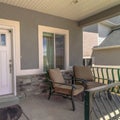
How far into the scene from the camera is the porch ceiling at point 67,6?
367 cm

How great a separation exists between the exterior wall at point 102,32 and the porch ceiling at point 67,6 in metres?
4.91

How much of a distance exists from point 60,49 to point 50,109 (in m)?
2.54

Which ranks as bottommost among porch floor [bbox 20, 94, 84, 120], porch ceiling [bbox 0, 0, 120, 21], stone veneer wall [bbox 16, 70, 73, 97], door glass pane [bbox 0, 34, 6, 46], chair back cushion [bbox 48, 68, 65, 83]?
porch floor [bbox 20, 94, 84, 120]

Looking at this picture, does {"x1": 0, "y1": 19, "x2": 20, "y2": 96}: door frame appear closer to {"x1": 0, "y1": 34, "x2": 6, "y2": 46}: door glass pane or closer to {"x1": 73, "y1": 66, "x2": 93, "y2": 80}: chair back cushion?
{"x1": 0, "y1": 34, "x2": 6, "y2": 46}: door glass pane

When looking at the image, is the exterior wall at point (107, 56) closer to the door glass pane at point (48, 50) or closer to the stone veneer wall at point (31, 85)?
the door glass pane at point (48, 50)

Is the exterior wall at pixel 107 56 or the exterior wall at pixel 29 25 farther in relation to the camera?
the exterior wall at pixel 107 56

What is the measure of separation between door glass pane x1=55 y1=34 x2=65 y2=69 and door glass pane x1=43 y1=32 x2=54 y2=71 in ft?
0.73

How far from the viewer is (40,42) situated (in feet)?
14.5

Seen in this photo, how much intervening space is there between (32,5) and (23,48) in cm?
133

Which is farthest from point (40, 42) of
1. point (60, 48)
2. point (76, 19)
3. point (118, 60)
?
point (118, 60)

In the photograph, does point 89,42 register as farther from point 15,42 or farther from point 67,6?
point 15,42

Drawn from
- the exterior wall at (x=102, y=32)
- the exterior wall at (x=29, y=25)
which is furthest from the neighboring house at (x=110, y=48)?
the exterior wall at (x=29, y=25)

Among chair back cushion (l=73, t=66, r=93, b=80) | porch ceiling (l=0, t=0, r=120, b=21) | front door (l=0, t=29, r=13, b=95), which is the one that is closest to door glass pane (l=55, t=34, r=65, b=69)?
chair back cushion (l=73, t=66, r=93, b=80)

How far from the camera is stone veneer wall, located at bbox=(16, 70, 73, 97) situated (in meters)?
4.00
